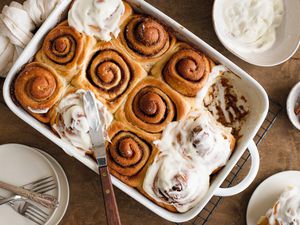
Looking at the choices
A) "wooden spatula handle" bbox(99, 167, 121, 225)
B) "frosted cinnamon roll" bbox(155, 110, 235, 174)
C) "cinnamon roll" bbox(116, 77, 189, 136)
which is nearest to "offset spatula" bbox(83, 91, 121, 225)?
"wooden spatula handle" bbox(99, 167, 121, 225)

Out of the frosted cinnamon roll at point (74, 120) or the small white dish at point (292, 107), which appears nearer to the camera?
the frosted cinnamon roll at point (74, 120)

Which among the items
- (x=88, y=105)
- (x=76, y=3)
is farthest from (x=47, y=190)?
(x=76, y=3)

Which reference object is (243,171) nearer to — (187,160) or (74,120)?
(187,160)

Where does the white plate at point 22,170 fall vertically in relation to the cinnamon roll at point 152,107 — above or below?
below

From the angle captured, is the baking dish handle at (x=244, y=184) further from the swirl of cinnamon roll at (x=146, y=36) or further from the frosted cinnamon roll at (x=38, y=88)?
the frosted cinnamon roll at (x=38, y=88)

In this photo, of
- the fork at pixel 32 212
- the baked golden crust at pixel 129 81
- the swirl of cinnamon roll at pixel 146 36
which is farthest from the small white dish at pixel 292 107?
the fork at pixel 32 212

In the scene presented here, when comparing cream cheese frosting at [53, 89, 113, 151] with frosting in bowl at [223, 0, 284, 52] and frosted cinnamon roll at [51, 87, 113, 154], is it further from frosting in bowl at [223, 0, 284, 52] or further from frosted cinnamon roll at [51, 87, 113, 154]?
frosting in bowl at [223, 0, 284, 52]
